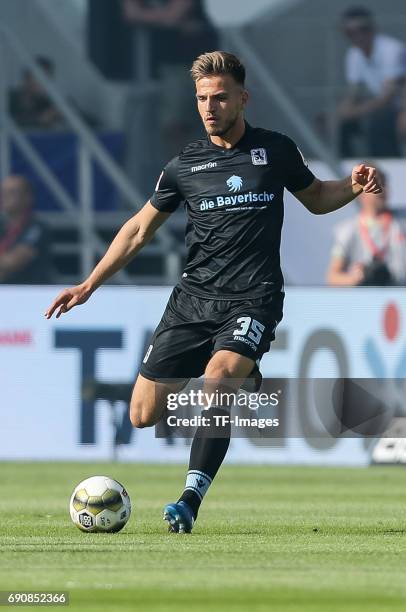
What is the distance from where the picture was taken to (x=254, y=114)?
17.4 meters

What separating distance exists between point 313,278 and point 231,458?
9.52 ft

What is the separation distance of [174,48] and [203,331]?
32.5ft

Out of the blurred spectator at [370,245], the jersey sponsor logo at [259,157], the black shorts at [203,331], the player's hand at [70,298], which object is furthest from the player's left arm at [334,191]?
the blurred spectator at [370,245]

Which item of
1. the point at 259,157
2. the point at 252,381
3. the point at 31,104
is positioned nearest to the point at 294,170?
the point at 259,157

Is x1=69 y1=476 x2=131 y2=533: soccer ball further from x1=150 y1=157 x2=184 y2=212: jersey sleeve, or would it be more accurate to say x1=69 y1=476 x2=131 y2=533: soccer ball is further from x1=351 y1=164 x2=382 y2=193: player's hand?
x1=351 y1=164 x2=382 y2=193: player's hand

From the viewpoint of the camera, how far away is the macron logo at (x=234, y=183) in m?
8.27

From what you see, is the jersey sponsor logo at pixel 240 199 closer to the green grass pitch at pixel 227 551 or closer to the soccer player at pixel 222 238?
the soccer player at pixel 222 238

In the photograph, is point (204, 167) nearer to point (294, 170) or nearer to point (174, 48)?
point (294, 170)

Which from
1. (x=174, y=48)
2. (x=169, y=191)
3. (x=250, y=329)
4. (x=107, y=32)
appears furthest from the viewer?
(x=107, y=32)

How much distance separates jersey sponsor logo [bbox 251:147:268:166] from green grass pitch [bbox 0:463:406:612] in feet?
5.96

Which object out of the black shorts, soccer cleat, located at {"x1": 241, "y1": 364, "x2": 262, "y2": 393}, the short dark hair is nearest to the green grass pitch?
soccer cleat, located at {"x1": 241, "y1": 364, "x2": 262, "y2": 393}

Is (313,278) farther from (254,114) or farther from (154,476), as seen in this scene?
(154,476)

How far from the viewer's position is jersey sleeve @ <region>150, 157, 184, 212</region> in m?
8.51

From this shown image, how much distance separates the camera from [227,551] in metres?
7.00
